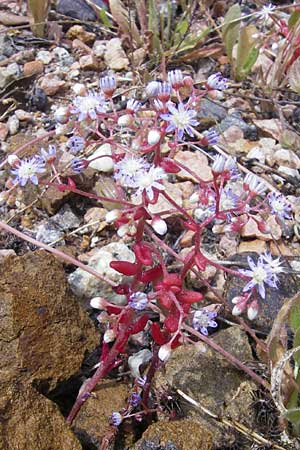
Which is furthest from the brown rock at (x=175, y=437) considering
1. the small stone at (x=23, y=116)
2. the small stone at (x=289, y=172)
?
the small stone at (x=23, y=116)

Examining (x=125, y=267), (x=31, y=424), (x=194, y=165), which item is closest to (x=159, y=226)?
(x=125, y=267)

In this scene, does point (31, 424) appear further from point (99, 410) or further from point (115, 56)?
point (115, 56)

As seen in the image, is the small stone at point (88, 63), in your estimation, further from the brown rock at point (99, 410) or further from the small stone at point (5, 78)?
the brown rock at point (99, 410)

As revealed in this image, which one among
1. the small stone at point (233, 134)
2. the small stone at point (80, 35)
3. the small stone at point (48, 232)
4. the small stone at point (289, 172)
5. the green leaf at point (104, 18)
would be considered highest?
the green leaf at point (104, 18)

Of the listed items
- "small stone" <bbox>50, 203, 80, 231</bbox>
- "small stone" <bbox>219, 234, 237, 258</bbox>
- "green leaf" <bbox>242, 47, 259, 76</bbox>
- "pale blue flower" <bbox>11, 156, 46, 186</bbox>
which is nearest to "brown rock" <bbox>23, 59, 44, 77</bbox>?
"small stone" <bbox>50, 203, 80, 231</bbox>

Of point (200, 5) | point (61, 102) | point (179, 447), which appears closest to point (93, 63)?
point (61, 102)
